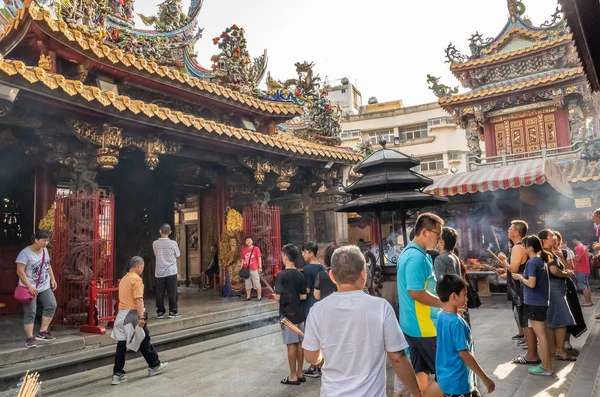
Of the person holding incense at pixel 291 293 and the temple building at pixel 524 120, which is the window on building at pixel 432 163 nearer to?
the temple building at pixel 524 120

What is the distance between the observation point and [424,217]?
3.45m

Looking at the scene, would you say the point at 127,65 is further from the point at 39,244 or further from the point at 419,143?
the point at 419,143

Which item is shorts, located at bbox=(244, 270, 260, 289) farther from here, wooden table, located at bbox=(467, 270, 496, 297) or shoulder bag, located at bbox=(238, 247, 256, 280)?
wooden table, located at bbox=(467, 270, 496, 297)

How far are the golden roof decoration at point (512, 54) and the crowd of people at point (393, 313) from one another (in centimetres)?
1431

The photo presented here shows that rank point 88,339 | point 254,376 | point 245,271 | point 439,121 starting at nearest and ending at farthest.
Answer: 1. point 254,376
2. point 88,339
3. point 245,271
4. point 439,121

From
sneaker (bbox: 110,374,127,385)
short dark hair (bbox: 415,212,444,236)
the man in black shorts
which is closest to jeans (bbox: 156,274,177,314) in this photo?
sneaker (bbox: 110,374,127,385)

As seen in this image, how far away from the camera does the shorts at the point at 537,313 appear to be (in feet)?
15.0

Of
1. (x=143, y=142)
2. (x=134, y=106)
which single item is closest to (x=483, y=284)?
(x=143, y=142)

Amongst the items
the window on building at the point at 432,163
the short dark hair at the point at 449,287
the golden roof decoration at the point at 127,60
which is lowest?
the short dark hair at the point at 449,287

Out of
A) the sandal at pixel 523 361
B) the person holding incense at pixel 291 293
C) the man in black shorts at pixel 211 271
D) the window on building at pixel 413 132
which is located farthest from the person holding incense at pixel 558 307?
the window on building at pixel 413 132

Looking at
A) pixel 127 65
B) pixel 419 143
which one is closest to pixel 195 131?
pixel 127 65

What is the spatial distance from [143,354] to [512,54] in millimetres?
19880

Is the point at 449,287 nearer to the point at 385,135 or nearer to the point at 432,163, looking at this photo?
the point at 432,163

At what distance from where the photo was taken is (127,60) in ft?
25.6
